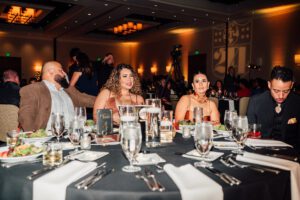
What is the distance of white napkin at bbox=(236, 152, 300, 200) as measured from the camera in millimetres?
1263

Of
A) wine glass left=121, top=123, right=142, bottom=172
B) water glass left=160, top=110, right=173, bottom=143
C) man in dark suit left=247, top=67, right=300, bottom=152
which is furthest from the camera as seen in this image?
man in dark suit left=247, top=67, right=300, bottom=152

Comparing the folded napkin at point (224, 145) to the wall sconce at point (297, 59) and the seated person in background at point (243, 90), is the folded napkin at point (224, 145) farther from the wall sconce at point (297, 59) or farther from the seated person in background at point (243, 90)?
the wall sconce at point (297, 59)

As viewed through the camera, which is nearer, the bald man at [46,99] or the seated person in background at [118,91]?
the bald man at [46,99]

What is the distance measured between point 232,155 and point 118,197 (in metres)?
0.74

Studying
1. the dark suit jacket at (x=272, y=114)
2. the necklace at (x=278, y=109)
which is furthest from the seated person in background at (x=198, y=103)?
the necklace at (x=278, y=109)

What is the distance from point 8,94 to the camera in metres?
3.72

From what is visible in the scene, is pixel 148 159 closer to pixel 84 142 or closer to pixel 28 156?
pixel 84 142

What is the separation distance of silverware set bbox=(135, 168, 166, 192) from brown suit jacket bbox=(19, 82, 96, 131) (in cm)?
168

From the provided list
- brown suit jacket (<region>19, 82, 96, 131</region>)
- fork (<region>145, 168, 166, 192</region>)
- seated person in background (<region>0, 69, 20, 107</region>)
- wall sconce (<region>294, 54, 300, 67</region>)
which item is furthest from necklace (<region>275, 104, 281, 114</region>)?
wall sconce (<region>294, 54, 300, 67</region>)

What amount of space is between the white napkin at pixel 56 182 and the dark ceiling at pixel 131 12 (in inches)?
286

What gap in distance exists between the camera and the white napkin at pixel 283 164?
126cm

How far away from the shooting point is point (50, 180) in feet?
3.55

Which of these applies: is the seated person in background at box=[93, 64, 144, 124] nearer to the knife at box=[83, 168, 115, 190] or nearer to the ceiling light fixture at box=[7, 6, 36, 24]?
the knife at box=[83, 168, 115, 190]

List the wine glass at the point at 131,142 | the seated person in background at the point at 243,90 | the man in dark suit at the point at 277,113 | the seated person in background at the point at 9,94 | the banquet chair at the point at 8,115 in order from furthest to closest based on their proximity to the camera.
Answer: the seated person in background at the point at 243,90 → the seated person in background at the point at 9,94 → the banquet chair at the point at 8,115 → the man in dark suit at the point at 277,113 → the wine glass at the point at 131,142
